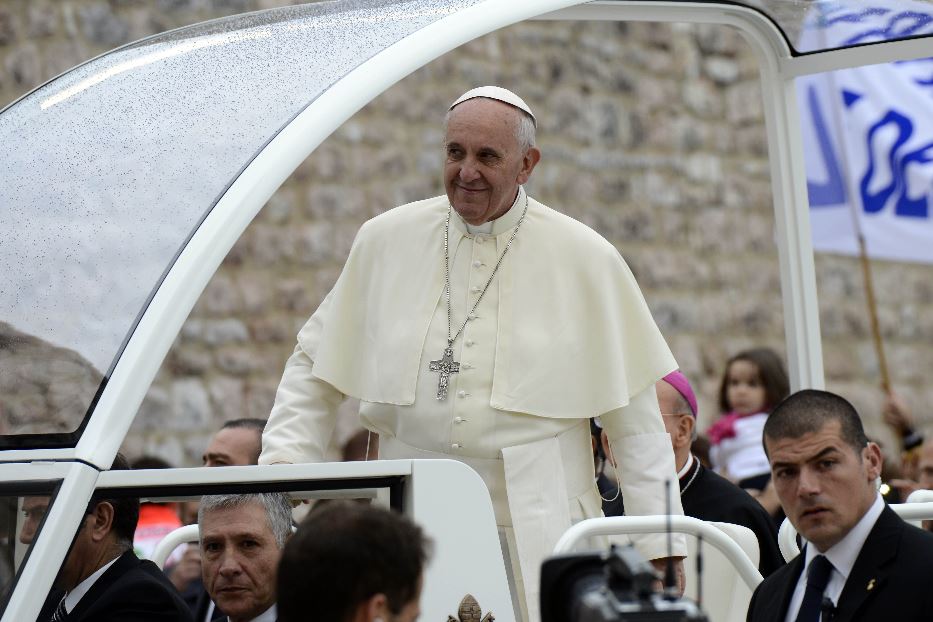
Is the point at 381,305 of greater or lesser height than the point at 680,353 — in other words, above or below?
below

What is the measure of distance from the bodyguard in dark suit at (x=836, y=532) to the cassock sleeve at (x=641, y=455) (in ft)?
1.45

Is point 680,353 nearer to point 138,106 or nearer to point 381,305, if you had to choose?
point 381,305

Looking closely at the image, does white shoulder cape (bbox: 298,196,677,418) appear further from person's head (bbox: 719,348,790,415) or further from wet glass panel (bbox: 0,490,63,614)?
person's head (bbox: 719,348,790,415)

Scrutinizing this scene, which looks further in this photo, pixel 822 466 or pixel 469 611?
pixel 822 466

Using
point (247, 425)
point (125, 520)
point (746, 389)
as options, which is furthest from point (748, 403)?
point (125, 520)

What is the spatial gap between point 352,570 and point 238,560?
157cm

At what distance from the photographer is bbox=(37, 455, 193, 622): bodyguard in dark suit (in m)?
3.71

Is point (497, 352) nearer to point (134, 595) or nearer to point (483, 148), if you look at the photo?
point (483, 148)

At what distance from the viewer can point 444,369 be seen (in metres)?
4.62

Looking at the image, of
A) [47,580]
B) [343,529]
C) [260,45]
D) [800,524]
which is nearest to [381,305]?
[260,45]

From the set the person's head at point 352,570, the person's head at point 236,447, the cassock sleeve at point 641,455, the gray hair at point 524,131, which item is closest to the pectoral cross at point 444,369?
the cassock sleeve at point 641,455

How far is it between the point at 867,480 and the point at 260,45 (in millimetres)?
1823

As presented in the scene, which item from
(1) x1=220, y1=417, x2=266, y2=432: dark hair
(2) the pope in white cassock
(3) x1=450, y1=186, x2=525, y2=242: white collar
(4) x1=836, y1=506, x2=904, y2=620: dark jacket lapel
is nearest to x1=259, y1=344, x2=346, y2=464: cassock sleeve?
(2) the pope in white cassock

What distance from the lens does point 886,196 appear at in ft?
28.4
